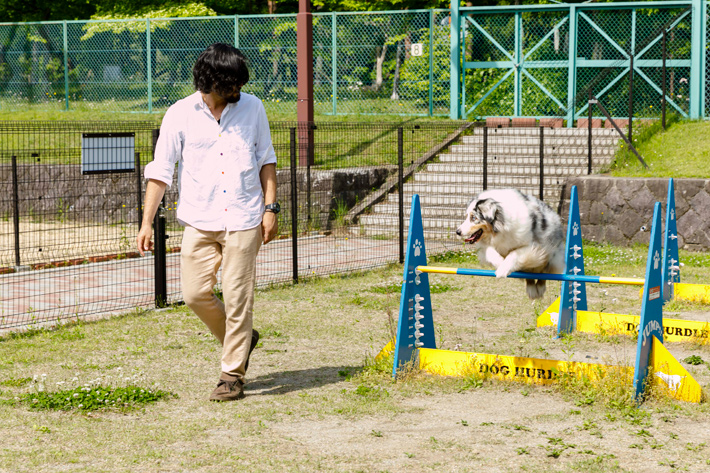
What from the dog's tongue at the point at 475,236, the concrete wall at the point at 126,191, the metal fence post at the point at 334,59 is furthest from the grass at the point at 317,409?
the metal fence post at the point at 334,59

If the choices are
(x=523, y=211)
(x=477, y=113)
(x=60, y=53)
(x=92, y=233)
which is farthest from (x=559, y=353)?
(x=60, y=53)

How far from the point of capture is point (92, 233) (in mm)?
13812

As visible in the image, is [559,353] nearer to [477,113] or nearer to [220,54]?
[220,54]

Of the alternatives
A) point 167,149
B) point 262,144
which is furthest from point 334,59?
point 167,149

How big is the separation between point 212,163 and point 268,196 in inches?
16.9

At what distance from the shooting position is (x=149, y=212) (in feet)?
18.0

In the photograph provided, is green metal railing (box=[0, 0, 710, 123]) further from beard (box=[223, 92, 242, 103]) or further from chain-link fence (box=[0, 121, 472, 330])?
beard (box=[223, 92, 242, 103])

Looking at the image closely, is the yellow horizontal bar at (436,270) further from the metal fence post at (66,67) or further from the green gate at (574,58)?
the metal fence post at (66,67)

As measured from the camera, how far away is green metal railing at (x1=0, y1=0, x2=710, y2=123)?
17.6 metres

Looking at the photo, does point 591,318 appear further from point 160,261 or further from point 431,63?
point 431,63

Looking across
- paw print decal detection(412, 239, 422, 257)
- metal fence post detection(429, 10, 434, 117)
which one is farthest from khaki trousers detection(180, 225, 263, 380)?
metal fence post detection(429, 10, 434, 117)

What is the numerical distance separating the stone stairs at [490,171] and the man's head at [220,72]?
28.1ft

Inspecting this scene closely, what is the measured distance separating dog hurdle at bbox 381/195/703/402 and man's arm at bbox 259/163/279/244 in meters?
1.08

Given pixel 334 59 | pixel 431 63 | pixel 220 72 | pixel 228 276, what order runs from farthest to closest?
1. pixel 334 59
2. pixel 431 63
3. pixel 228 276
4. pixel 220 72
